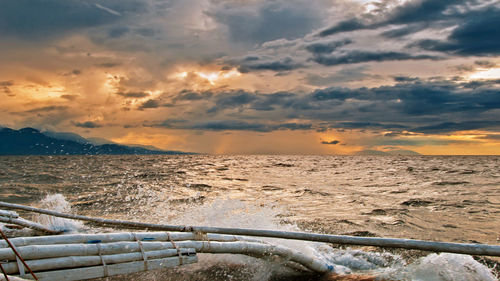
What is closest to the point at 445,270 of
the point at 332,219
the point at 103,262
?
the point at 332,219

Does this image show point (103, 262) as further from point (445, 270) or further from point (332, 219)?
point (332, 219)

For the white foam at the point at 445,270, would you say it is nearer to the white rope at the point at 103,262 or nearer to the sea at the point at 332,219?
the sea at the point at 332,219

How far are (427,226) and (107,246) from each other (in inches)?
342

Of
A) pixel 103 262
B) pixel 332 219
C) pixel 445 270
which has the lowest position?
pixel 332 219

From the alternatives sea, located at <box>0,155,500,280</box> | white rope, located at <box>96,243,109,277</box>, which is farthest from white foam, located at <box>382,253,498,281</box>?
white rope, located at <box>96,243,109,277</box>

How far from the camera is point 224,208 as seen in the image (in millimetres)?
10016

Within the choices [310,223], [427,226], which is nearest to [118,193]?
[310,223]

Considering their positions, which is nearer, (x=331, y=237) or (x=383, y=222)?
(x=331, y=237)

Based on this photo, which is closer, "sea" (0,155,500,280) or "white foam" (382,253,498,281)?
"white foam" (382,253,498,281)

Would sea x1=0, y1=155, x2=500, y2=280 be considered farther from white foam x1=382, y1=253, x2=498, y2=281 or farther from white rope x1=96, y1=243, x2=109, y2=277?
white rope x1=96, y1=243, x2=109, y2=277

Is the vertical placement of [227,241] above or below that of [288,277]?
above

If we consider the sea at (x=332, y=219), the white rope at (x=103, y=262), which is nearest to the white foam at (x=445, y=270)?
the sea at (x=332, y=219)

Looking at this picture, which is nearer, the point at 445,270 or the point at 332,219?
the point at 445,270

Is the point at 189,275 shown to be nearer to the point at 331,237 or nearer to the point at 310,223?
the point at 331,237
